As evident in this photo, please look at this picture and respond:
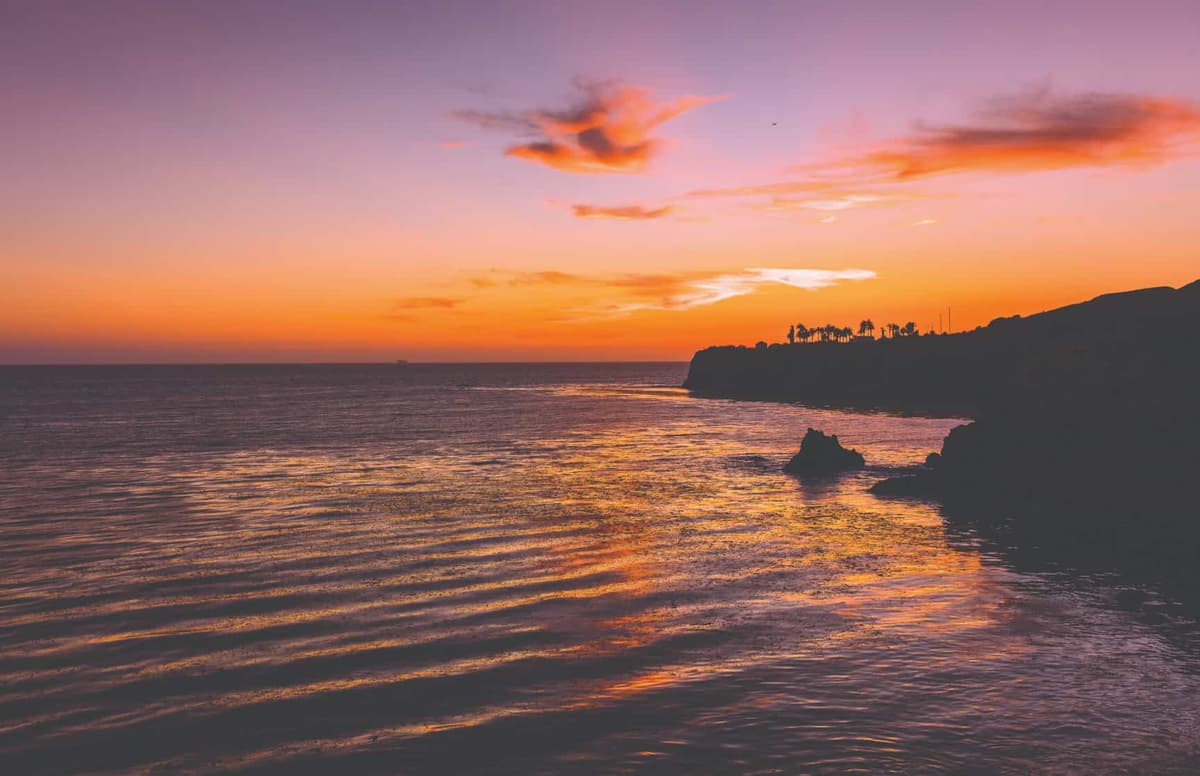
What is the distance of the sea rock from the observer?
4722 centimetres

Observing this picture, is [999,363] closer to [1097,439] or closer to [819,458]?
[819,458]

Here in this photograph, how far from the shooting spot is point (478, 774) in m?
11.6

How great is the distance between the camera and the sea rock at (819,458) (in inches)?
1859

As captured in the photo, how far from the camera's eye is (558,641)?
17250 mm

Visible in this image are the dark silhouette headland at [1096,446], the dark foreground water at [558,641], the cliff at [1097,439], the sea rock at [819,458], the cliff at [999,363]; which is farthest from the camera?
the sea rock at [819,458]

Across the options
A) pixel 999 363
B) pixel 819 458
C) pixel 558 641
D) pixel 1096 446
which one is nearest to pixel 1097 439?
pixel 1096 446

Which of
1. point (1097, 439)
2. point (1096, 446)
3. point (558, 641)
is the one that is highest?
point (1097, 439)

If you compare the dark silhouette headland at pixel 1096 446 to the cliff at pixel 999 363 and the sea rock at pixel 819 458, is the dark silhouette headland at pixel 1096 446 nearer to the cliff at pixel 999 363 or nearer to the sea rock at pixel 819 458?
the cliff at pixel 999 363

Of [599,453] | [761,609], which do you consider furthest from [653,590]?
[599,453]

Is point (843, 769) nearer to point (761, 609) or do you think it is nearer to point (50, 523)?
point (761, 609)

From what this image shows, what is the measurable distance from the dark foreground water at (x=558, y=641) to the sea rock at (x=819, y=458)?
9.58 metres

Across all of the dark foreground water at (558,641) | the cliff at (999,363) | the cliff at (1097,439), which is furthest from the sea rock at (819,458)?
the dark foreground water at (558,641)

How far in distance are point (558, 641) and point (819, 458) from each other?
33741 mm

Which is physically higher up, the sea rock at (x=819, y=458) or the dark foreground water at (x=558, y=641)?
the sea rock at (x=819, y=458)
